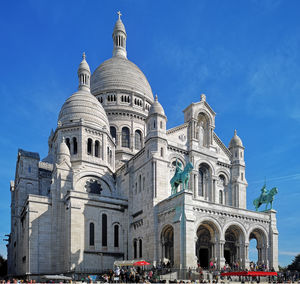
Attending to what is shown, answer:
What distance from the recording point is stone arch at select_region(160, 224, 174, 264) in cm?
4331

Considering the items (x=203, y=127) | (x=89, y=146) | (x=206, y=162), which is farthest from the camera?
(x=89, y=146)

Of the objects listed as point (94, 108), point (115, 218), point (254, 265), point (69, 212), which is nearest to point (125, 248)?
point (115, 218)

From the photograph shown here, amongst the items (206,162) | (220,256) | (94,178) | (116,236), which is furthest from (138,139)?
(220,256)

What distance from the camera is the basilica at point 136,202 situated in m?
→ 43.2

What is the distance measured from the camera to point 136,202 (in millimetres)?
49594

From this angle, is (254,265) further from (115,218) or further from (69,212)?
(69,212)

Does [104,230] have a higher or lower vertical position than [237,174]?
lower

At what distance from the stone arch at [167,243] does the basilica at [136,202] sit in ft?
0.37

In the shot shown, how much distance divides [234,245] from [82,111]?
2831cm

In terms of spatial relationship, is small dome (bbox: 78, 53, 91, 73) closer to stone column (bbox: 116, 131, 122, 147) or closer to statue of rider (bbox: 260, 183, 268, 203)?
stone column (bbox: 116, 131, 122, 147)

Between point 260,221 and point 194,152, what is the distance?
12.2 m

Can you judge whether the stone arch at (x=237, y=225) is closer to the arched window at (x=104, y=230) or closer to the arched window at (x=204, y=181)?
the arched window at (x=204, y=181)

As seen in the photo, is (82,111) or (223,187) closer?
(223,187)

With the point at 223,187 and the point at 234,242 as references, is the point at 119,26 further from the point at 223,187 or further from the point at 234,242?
the point at 234,242
